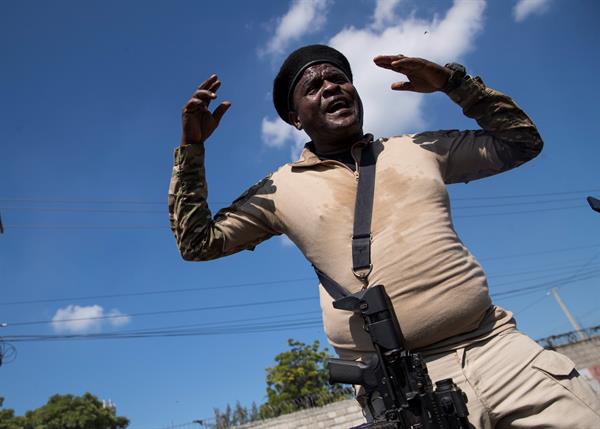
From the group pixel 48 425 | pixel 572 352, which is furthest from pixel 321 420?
pixel 48 425

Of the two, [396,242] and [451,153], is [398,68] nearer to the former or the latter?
[451,153]

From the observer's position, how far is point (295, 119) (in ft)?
9.25

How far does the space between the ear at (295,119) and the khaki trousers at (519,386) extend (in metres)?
1.64

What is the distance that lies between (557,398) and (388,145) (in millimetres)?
1393

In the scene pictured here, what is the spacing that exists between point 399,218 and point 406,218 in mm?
30

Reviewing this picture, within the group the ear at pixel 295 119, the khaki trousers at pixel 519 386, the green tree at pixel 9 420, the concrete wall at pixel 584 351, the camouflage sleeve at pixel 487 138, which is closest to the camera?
the khaki trousers at pixel 519 386

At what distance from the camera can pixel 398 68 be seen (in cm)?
234

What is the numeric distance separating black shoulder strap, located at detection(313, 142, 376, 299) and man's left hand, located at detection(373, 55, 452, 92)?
1.88 ft

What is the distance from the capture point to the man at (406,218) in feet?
5.42

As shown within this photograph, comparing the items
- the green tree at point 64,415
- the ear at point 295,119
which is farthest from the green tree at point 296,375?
the ear at point 295,119

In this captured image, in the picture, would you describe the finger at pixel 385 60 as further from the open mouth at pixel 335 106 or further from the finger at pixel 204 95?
the finger at pixel 204 95

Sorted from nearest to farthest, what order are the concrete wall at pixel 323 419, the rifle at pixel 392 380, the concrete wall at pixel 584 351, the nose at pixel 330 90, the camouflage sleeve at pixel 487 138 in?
the rifle at pixel 392 380 → the camouflage sleeve at pixel 487 138 → the nose at pixel 330 90 → the concrete wall at pixel 323 419 → the concrete wall at pixel 584 351

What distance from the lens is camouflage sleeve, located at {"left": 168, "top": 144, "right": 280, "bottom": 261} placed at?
2260 mm

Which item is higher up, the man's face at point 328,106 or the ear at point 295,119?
the ear at point 295,119
